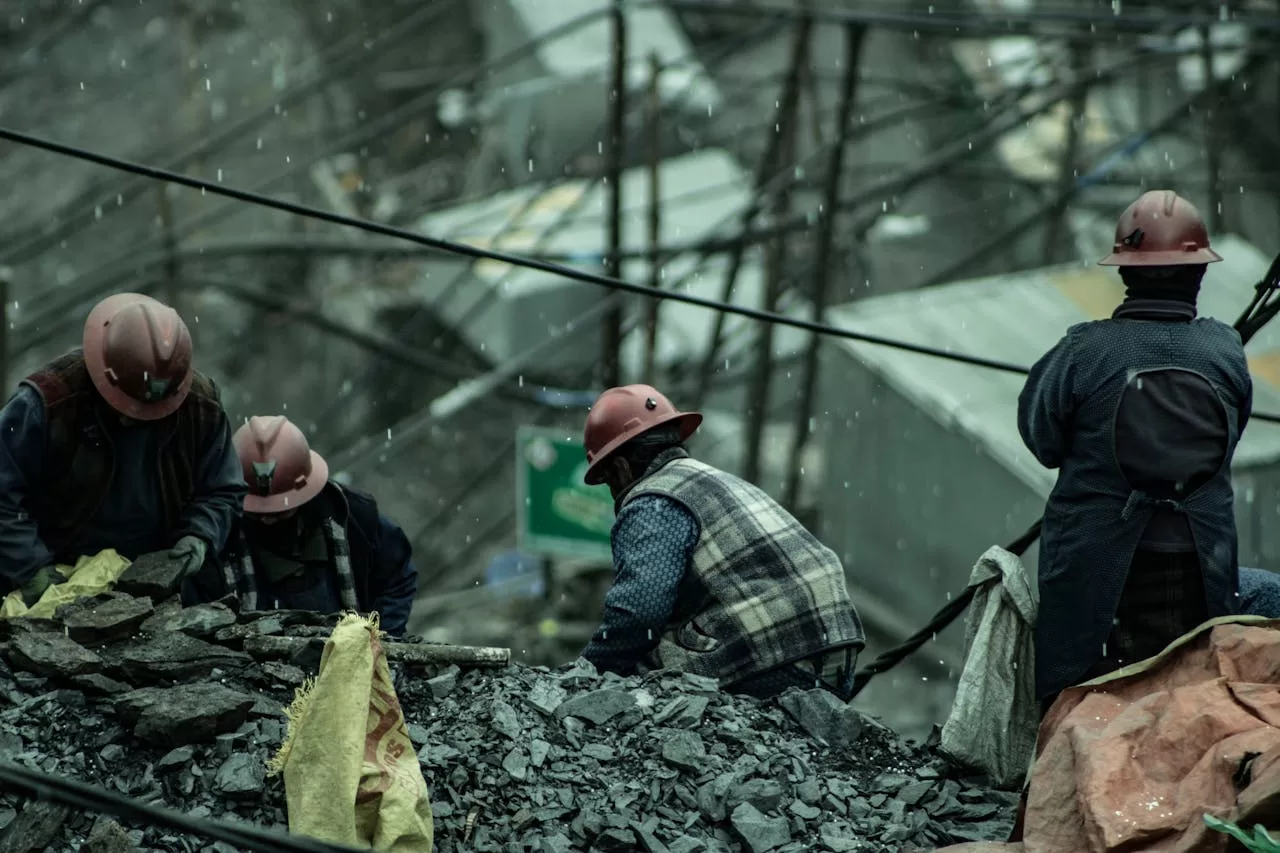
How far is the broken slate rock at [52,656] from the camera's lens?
5.28m

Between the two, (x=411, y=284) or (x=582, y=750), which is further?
(x=411, y=284)

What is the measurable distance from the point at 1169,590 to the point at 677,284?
802cm

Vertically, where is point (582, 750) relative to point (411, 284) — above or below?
above

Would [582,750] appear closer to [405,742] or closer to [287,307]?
[405,742]

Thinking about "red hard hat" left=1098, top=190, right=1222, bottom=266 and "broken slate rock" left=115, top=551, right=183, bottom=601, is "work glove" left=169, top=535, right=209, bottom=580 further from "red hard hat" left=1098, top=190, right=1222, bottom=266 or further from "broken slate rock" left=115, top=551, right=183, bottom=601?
"red hard hat" left=1098, top=190, right=1222, bottom=266

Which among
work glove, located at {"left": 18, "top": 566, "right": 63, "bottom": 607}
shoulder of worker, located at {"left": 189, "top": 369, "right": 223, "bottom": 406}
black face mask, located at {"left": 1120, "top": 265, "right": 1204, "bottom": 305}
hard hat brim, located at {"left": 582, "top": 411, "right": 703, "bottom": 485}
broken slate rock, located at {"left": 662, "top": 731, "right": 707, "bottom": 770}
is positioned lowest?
broken slate rock, located at {"left": 662, "top": 731, "right": 707, "bottom": 770}

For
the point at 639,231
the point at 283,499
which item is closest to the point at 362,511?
the point at 283,499

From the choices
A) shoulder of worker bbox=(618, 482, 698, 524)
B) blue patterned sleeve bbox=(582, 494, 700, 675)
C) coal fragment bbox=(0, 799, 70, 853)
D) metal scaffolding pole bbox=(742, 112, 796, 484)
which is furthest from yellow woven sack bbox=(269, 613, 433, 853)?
metal scaffolding pole bbox=(742, 112, 796, 484)

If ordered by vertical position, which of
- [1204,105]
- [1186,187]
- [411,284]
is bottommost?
[411,284]

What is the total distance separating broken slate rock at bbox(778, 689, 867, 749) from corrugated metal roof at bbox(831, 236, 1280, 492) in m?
5.56

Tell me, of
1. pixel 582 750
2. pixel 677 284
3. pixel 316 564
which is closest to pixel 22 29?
pixel 677 284

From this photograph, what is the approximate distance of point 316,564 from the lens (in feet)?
21.4

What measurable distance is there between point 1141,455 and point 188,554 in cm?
314

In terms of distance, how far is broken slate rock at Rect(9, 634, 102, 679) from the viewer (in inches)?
208
